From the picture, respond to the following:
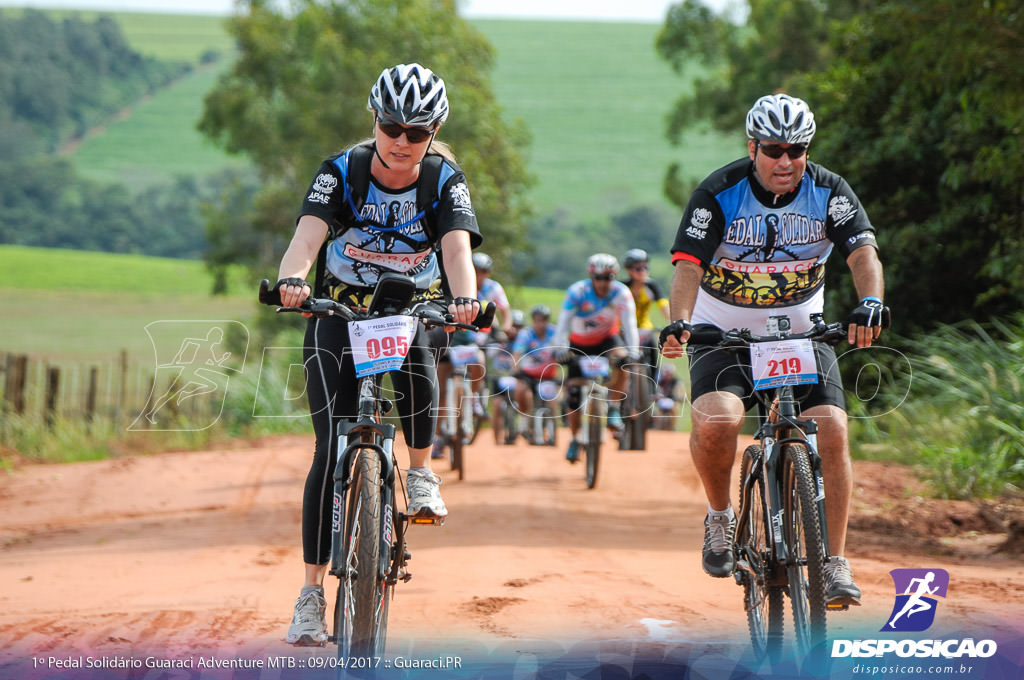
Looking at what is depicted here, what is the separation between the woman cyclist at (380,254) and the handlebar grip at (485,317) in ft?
0.13

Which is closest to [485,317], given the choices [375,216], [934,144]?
[375,216]

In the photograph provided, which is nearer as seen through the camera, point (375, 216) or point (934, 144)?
point (375, 216)

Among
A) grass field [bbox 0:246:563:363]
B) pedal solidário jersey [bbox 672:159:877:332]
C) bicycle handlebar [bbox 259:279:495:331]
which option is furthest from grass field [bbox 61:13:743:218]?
bicycle handlebar [bbox 259:279:495:331]

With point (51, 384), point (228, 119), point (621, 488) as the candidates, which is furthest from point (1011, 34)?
point (228, 119)

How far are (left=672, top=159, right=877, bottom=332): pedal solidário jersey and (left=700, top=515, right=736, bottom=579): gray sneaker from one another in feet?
2.98

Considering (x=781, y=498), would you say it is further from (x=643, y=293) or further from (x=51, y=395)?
(x=51, y=395)

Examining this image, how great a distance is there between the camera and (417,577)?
7676 millimetres

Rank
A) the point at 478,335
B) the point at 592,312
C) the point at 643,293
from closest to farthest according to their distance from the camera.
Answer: the point at 592,312, the point at 478,335, the point at 643,293

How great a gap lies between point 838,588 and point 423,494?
1718mm

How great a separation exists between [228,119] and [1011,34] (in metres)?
39.4

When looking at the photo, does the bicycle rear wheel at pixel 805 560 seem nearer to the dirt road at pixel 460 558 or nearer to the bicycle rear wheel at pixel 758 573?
the bicycle rear wheel at pixel 758 573

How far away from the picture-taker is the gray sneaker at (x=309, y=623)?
15.9ft

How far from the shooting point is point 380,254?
527 cm

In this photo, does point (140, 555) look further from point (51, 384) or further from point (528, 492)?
point (51, 384)
